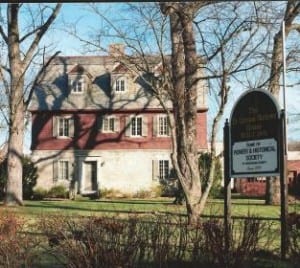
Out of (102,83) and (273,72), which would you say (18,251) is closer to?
(273,72)

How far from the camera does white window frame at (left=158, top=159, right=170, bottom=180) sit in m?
52.2

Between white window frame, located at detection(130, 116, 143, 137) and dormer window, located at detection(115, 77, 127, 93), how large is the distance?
9.60 feet

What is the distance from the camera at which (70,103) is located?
54406 millimetres

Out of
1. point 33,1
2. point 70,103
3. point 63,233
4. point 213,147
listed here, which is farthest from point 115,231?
point 70,103

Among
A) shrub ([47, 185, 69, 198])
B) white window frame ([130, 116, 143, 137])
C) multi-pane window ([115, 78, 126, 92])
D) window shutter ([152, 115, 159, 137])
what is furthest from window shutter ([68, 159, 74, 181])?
multi-pane window ([115, 78, 126, 92])

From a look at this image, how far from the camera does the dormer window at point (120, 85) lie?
180 feet

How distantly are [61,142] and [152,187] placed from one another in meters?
8.19

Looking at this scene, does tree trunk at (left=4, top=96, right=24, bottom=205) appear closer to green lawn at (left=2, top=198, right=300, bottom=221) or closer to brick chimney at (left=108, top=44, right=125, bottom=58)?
green lawn at (left=2, top=198, right=300, bottom=221)

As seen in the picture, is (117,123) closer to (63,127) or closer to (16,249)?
(63,127)

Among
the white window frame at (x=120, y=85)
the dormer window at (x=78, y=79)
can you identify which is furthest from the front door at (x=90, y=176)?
the white window frame at (x=120, y=85)

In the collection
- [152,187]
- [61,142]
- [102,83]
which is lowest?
[152,187]

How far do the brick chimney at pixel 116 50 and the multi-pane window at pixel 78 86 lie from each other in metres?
32.9

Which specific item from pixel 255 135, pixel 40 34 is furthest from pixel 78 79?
pixel 255 135

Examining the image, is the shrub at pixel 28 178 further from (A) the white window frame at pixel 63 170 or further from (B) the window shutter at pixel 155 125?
(B) the window shutter at pixel 155 125
